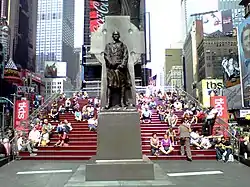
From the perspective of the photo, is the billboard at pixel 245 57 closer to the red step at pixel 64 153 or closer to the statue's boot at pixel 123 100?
the red step at pixel 64 153

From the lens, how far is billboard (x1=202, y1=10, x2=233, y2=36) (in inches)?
4222

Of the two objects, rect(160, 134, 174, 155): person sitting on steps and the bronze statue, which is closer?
the bronze statue

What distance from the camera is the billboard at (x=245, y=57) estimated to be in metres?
45.7

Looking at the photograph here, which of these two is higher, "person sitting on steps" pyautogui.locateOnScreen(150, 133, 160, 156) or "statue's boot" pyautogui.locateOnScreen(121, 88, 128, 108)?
"statue's boot" pyautogui.locateOnScreen(121, 88, 128, 108)

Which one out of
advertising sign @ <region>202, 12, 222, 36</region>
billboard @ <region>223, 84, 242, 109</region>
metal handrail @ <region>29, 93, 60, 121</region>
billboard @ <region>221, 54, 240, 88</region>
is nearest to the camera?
metal handrail @ <region>29, 93, 60, 121</region>

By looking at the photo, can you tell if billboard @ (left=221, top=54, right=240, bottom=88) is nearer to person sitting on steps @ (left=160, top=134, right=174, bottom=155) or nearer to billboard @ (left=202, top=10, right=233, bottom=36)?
billboard @ (left=202, top=10, right=233, bottom=36)

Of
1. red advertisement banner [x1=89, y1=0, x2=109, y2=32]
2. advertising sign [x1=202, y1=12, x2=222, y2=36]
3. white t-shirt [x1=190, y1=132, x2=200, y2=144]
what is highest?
advertising sign [x1=202, y1=12, x2=222, y2=36]

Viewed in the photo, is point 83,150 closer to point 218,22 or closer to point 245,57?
point 245,57

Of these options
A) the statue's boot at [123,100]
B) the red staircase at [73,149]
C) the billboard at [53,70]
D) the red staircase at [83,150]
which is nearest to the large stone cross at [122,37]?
the statue's boot at [123,100]

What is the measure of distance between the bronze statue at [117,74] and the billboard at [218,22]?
343 feet

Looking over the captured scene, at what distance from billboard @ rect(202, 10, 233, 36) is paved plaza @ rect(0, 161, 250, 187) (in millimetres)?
101744

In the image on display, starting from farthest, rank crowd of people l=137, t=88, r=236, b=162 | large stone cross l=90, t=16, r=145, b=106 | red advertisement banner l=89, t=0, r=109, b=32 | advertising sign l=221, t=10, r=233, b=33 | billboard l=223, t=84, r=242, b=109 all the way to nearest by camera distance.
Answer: advertising sign l=221, t=10, r=233, b=33 → billboard l=223, t=84, r=242, b=109 → red advertisement banner l=89, t=0, r=109, b=32 → crowd of people l=137, t=88, r=236, b=162 → large stone cross l=90, t=16, r=145, b=106

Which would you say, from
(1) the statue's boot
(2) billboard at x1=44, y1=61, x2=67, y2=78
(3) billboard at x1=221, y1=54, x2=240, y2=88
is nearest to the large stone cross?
(1) the statue's boot

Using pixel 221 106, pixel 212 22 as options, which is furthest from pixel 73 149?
pixel 212 22
